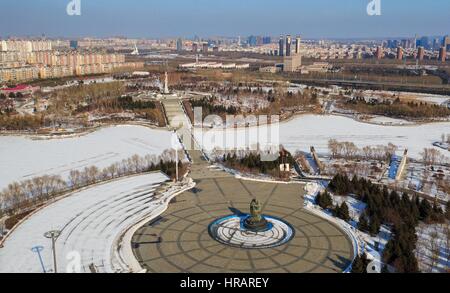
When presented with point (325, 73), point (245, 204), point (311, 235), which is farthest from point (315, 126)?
point (325, 73)

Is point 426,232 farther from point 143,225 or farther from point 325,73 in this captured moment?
point 325,73

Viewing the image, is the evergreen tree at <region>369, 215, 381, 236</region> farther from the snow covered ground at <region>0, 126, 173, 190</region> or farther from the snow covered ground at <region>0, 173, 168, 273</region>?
the snow covered ground at <region>0, 126, 173, 190</region>

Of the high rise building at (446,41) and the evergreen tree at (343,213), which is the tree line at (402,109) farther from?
the high rise building at (446,41)

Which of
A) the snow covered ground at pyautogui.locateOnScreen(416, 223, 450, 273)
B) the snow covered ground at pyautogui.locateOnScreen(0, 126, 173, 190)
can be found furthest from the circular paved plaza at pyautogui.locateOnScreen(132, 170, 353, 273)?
the snow covered ground at pyautogui.locateOnScreen(0, 126, 173, 190)

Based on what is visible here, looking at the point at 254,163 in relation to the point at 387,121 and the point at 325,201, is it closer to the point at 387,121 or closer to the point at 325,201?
the point at 325,201

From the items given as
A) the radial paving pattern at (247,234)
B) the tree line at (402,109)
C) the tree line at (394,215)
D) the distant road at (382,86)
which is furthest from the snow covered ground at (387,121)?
the radial paving pattern at (247,234)

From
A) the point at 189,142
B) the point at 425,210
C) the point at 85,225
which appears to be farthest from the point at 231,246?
the point at 189,142
